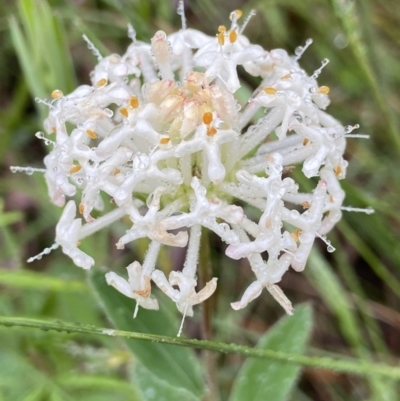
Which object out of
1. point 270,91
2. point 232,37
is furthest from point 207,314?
point 232,37

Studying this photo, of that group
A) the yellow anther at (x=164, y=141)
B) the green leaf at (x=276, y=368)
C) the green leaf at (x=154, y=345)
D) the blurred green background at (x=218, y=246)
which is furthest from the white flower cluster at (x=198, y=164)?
the blurred green background at (x=218, y=246)

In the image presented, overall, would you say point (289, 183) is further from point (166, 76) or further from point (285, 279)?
point (285, 279)

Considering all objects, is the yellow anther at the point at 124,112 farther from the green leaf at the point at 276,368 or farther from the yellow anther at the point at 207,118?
the green leaf at the point at 276,368

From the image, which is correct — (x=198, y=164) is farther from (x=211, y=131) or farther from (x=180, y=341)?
(x=180, y=341)

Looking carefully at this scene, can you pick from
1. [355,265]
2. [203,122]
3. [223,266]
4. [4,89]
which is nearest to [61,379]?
[223,266]

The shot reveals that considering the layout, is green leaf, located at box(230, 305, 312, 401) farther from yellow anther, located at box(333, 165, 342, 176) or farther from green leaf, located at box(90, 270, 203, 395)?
yellow anther, located at box(333, 165, 342, 176)

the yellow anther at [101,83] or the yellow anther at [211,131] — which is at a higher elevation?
the yellow anther at [101,83]

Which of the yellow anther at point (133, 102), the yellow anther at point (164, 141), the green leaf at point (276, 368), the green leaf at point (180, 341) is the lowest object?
the green leaf at point (276, 368)
